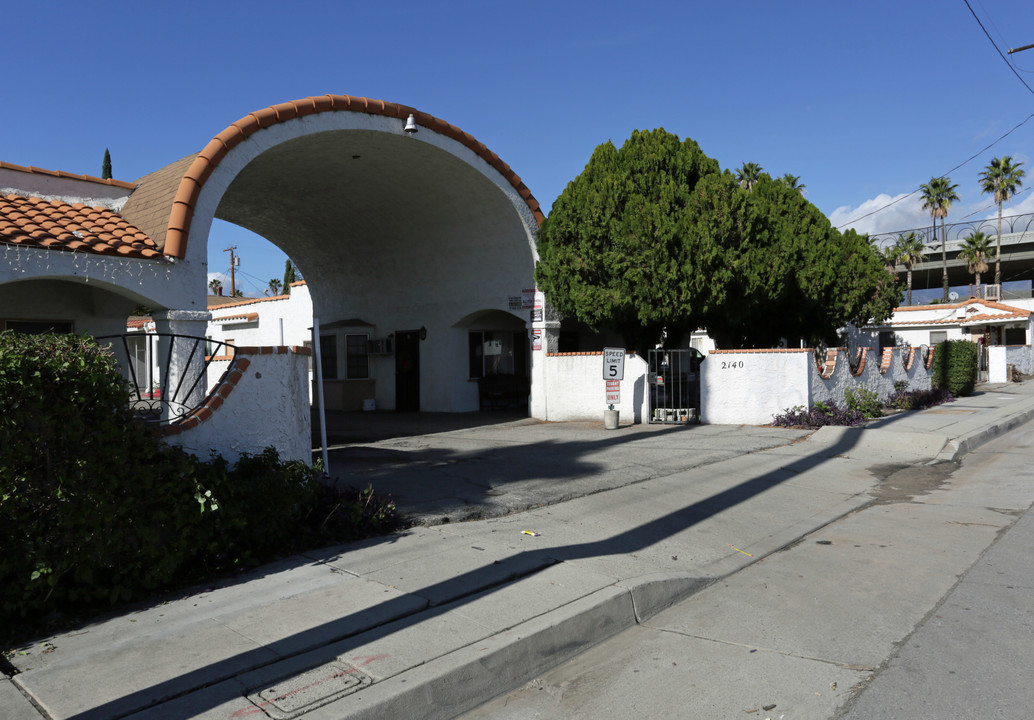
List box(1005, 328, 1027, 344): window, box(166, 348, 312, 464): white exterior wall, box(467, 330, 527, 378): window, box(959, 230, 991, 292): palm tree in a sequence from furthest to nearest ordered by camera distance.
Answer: box(959, 230, 991, 292): palm tree < box(1005, 328, 1027, 344): window < box(467, 330, 527, 378): window < box(166, 348, 312, 464): white exterior wall

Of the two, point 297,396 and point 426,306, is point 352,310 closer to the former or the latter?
point 426,306

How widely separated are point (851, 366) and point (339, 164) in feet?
42.9

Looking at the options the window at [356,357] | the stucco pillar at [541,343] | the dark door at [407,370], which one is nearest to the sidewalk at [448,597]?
the stucco pillar at [541,343]

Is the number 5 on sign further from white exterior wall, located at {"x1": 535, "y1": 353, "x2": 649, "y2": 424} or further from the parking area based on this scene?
the parking area

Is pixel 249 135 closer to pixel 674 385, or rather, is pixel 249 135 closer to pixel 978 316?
pixel 674 385

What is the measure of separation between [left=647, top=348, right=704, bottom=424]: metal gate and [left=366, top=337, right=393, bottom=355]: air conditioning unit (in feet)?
26.2

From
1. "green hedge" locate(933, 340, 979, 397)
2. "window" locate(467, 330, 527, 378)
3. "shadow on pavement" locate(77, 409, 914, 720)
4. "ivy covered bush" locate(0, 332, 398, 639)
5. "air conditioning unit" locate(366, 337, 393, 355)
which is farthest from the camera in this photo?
"green hedge" locate(933, 340, 979, 397)

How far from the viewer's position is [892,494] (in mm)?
9516

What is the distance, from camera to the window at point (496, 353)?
19609 millimetres

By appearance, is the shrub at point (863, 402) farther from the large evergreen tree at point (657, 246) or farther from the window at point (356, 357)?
the window at point (356, 357)

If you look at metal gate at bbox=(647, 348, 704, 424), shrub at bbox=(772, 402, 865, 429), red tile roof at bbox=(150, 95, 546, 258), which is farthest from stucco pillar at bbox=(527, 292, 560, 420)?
shrub at bbox=(772, 402, 865, 429)

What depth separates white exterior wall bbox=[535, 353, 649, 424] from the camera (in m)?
15.9

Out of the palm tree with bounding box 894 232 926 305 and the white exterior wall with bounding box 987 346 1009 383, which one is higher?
the palm tree with bounding box 894 232 926 305


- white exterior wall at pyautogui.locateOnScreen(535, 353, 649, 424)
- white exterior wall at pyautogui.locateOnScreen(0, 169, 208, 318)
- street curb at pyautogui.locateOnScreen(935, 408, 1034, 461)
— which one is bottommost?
street curb at pyautogui.locateOnScreen(935, 408, 1034, 461)
